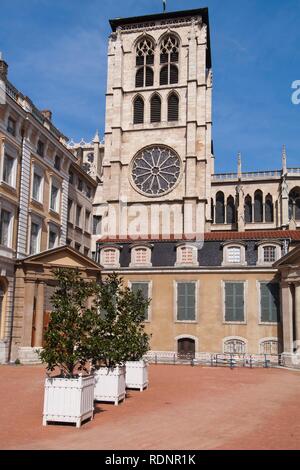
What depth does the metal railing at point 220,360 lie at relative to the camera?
30594 millimetres

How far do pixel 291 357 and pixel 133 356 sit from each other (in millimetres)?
14166

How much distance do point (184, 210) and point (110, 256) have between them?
14.0m

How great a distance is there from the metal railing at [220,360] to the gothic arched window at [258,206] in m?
27.6

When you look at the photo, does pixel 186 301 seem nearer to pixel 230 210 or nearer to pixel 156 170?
pixel 156 170

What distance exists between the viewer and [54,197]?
34.4 metres

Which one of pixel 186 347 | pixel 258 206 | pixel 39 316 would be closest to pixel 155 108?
pixel 258 206

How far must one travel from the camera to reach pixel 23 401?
49.0 feet

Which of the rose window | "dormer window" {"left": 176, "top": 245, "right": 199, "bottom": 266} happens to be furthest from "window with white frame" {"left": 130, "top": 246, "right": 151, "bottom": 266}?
the rose window

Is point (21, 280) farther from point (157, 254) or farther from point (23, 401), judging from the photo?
point (23, 401)

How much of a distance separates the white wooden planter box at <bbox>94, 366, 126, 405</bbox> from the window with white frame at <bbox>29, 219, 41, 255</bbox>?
55.7 ft

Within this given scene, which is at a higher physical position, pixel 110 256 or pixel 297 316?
pixel 110 256

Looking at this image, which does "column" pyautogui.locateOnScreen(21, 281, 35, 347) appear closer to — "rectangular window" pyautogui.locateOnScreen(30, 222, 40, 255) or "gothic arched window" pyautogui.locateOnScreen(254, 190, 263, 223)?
"rectangular window" pyautogui.locateOnScreen(30, 222, 40, 255)

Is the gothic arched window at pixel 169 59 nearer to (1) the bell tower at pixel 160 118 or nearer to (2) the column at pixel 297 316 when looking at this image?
(1) the bell tower at pixel 160 118
